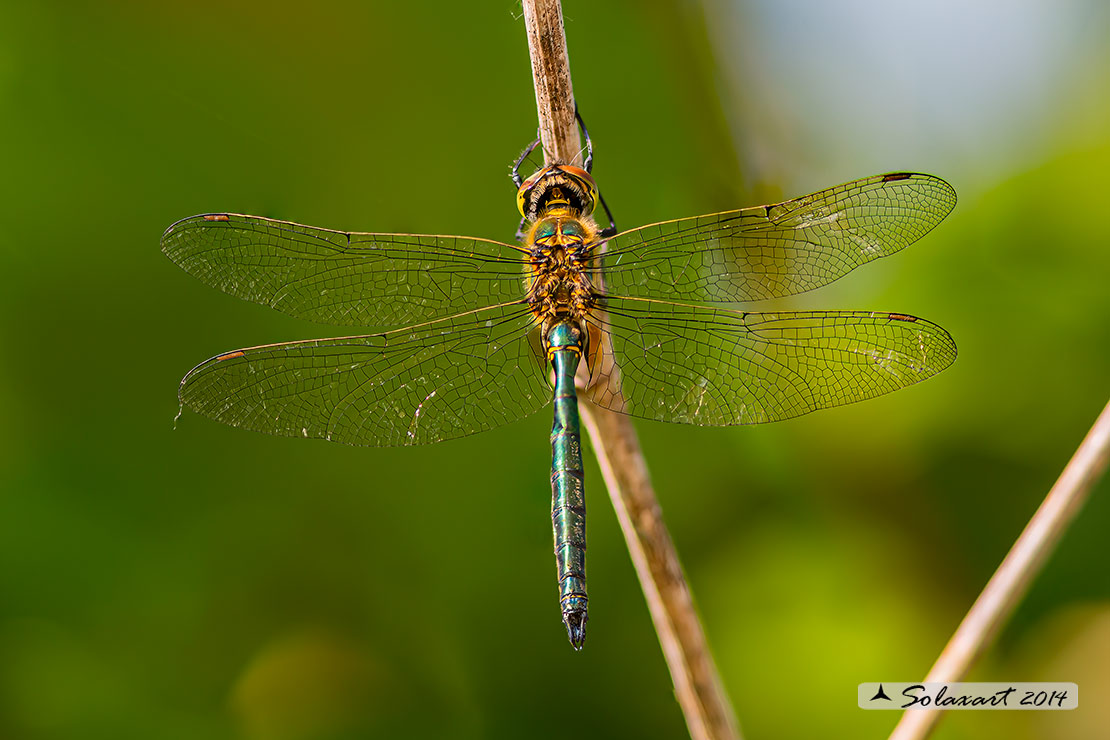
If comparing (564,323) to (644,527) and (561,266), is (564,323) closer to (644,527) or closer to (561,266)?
(561,266)

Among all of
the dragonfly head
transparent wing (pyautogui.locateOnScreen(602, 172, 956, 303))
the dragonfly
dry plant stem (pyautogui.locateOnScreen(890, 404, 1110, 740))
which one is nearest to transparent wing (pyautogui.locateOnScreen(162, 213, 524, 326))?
the dragonfly

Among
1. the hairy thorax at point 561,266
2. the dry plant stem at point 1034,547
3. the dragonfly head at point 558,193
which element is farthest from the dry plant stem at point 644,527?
the dry plant stem at point 1034,547

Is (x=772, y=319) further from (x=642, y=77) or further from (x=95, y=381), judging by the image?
(x=95, y=381)

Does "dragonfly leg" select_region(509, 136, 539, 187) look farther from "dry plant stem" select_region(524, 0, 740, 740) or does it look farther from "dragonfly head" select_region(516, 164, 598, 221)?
"dry plant stem" select_region(524, 0, 740, 740)

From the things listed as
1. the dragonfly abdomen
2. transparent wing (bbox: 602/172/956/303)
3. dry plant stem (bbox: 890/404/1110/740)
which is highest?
transparent wing (bbox: 602/172/956/303)

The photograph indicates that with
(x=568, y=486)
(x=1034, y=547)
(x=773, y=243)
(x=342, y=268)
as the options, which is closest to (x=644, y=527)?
(x=568, y=486)

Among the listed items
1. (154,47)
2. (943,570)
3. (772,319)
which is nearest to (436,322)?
(772,319)
